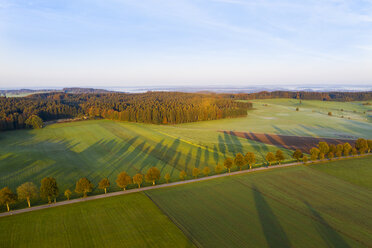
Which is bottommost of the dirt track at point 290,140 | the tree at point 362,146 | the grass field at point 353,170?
the grass field at point 353,170

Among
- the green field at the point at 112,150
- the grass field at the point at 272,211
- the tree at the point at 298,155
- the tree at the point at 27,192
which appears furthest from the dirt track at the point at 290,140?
the tree at the point at 27,192

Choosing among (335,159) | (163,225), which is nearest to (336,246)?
(163,225)

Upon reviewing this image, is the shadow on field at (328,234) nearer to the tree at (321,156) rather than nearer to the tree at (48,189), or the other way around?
the tree at (321,156)

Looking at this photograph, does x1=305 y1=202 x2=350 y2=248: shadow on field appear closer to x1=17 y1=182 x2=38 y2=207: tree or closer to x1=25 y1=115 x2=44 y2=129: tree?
x1=17 y1=182 x2=38 y2=207: tree

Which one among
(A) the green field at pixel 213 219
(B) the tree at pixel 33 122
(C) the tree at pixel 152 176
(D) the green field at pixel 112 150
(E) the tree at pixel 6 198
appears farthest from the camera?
(B) the tree at pixel 33 122

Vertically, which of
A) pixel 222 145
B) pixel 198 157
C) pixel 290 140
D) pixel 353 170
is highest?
pixel 290 140

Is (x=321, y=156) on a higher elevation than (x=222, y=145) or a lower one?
higher

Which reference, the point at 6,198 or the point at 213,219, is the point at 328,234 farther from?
the point at 6,198

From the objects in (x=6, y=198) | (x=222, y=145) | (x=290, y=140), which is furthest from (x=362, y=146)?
(x=6, y=198)
